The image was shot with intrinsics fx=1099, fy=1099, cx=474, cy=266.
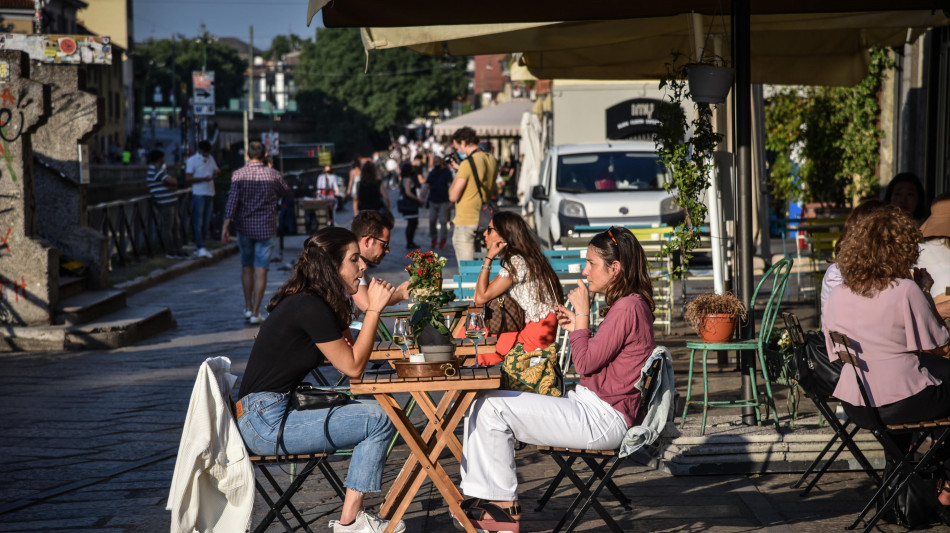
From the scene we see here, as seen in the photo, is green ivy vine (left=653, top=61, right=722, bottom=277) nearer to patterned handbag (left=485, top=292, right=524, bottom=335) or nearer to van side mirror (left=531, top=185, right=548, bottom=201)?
patterned handbag (left=485, top=292, right=524, bottom=335)

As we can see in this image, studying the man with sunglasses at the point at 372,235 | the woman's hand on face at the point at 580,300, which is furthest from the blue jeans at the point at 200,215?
the woman's hand on face at the point at 580,300

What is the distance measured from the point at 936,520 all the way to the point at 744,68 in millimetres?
2514

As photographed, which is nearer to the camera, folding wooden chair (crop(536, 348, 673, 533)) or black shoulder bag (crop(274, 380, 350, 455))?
folding wooden chair (crop(536, 348, 673, 533))

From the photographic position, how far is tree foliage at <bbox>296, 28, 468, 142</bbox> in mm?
89438

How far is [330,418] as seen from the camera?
175 inches

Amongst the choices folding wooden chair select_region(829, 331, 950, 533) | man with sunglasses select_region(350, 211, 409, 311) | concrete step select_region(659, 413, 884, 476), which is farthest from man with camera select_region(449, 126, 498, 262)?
folding wooden chair select_region(829, 331, 950, 533)

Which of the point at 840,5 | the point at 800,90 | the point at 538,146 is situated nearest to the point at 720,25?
the point at 840,5

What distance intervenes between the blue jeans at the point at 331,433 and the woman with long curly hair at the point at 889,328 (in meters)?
1.98

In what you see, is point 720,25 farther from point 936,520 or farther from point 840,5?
point 936,520

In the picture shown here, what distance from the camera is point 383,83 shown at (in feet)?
298

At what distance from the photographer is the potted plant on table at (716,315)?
18.7ft

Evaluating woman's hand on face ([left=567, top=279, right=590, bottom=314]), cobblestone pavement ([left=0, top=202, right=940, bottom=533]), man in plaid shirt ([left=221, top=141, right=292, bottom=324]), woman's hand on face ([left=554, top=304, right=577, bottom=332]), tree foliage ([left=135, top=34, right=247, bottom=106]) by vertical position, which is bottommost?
cobblestone pavement ([left=0, top=202, right=940, bottom=533])

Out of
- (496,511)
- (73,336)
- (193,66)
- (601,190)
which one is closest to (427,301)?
(496,511)

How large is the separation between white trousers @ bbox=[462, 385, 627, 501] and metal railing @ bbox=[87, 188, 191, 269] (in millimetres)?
10085
